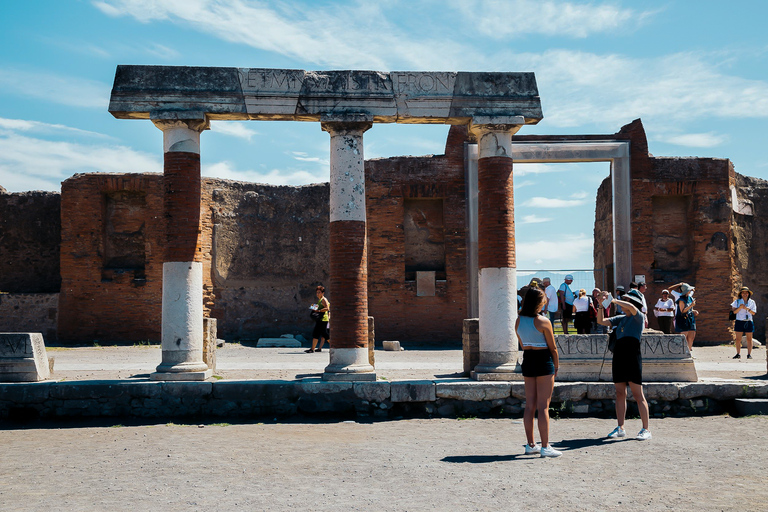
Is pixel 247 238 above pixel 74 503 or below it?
above

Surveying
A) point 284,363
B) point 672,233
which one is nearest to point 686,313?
point 672,233

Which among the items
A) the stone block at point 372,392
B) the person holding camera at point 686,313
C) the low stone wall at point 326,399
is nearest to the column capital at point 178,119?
the low stone wall at point 326,399

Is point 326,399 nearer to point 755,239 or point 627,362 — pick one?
point 627,362

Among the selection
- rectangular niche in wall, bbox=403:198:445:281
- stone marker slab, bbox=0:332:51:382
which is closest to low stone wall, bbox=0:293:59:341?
stone marker slab, bbox=0:332:51:382

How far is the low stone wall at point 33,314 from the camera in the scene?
16.0 metres

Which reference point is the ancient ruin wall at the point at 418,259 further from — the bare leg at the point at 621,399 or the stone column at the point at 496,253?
the bare leg at the point at 621,399

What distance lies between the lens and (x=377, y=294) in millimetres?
16250

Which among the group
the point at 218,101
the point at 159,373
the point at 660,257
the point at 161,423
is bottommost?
the point at 161,423

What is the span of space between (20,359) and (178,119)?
365 cm

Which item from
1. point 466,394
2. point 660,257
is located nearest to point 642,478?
point 466,394

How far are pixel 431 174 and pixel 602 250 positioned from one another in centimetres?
605

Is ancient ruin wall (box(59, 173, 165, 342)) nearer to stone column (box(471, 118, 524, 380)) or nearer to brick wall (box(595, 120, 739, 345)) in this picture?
stone column (box(471, 118, 524, 380))

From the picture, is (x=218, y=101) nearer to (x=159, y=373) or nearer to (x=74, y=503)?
(x=159, y=373)

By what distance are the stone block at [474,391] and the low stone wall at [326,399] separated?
0.04ft
